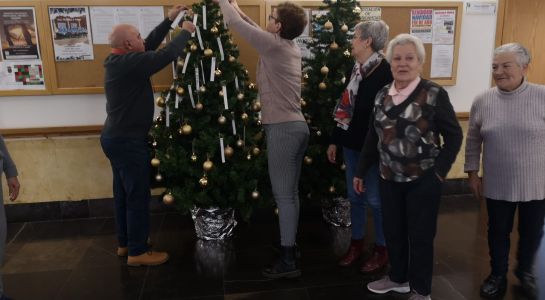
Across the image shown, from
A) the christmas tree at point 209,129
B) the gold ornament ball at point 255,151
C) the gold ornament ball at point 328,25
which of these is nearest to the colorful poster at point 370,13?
the gold ornament ball at point 328,25

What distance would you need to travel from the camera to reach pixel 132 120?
2.74 meters

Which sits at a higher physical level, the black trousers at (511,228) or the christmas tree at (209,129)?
the christmas tree at (209,129)

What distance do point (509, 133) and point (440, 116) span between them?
0.50 meters

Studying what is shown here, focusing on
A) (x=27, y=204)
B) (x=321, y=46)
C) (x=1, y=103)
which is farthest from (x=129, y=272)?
(x=321, y=46)

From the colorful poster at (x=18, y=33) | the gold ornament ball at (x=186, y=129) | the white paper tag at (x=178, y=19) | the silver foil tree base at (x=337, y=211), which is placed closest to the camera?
the white paper tag at (x=178, y=19)

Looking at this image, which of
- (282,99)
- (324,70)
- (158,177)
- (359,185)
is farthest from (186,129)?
(359,185)

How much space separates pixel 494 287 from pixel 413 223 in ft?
2.55

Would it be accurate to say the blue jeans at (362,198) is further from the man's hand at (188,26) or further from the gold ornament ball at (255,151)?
the man's hand at (188,26)

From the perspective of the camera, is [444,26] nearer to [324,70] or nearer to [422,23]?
[422,23]

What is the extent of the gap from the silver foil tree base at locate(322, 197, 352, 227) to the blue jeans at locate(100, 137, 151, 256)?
58.6 inches

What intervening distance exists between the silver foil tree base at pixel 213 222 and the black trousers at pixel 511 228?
6.02ft

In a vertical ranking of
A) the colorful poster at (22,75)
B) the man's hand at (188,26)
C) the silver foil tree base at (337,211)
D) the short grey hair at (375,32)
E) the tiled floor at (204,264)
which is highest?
the man's hand at (188,26)

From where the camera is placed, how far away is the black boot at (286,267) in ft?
9.16

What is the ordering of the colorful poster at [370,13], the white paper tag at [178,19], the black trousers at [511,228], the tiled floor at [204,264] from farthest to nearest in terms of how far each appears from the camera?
the colorful poster at [370,13] → the white paper tag at [178,19] → the tiled floor at [204,264] → the black trousers at [511,228]
